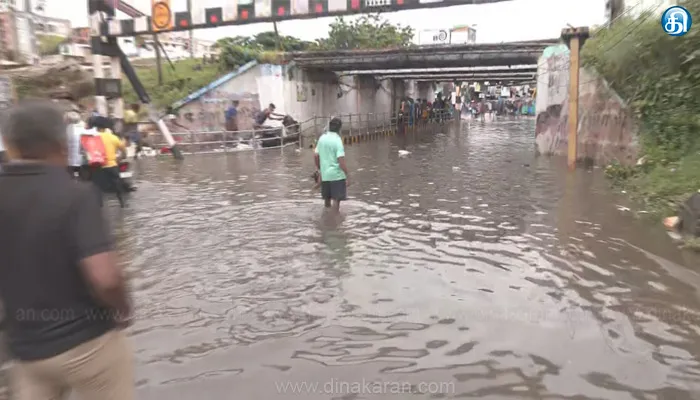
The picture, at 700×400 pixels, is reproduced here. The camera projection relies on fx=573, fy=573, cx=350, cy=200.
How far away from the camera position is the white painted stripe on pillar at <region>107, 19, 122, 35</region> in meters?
→ 18.5

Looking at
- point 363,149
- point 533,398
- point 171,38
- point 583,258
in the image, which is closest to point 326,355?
point 533,398

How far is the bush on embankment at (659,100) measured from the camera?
923cm

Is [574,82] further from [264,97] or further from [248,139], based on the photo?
[264,97]

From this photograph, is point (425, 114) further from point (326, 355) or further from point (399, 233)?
point (326, 355)

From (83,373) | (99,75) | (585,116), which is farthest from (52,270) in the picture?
(99,75)

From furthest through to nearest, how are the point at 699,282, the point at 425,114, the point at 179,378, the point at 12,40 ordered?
the point at 425,114 → the point at 12,40 → the point at 699,282 → the point at 179,378

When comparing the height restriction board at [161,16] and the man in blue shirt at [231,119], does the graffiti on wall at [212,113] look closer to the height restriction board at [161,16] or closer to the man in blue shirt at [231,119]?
the man in blue shirt at [231,119]

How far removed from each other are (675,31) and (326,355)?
→ 9.26 metres

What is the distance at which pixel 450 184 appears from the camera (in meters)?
12.5

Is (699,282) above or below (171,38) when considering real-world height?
below

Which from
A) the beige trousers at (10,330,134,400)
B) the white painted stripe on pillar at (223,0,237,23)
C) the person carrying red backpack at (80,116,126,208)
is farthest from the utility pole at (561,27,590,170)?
the beige trousers at (10,330,134,400)

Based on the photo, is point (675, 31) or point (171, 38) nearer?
point (675, 31)
